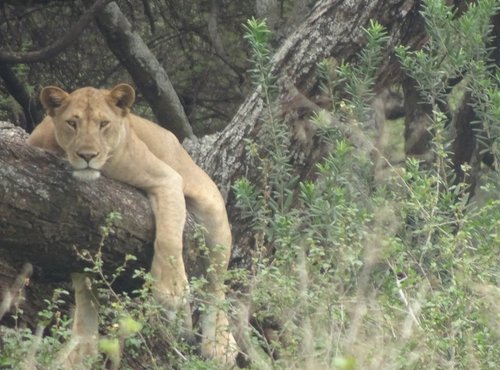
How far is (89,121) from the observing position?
6.68 m

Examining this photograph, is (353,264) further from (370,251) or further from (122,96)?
(122,96)

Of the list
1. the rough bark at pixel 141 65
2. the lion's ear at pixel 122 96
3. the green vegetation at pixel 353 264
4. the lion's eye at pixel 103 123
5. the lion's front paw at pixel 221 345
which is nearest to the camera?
the green vegetation at pixel 353 264

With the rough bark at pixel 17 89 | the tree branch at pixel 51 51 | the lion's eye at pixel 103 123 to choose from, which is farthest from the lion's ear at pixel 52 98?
the rough bark at pixel 17 89

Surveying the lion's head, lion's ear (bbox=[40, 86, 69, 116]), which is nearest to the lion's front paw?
the lion's head

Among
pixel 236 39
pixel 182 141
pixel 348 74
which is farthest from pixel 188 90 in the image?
pixel 348 74

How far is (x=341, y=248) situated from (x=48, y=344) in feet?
3.78

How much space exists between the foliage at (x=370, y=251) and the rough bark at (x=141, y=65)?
5.42 ft

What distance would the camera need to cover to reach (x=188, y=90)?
11.1 metres

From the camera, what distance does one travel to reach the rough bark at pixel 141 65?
9.37 meters

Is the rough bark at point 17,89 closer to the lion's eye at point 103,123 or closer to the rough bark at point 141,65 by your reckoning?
the rough bark at point 141,65

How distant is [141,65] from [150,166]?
2.71 m

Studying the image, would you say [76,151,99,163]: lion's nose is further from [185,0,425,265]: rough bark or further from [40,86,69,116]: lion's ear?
[185,0,425,265]: rough bark

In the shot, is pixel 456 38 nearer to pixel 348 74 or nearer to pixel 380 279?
pixel 348 74

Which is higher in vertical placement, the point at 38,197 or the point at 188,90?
the point at 38,197
